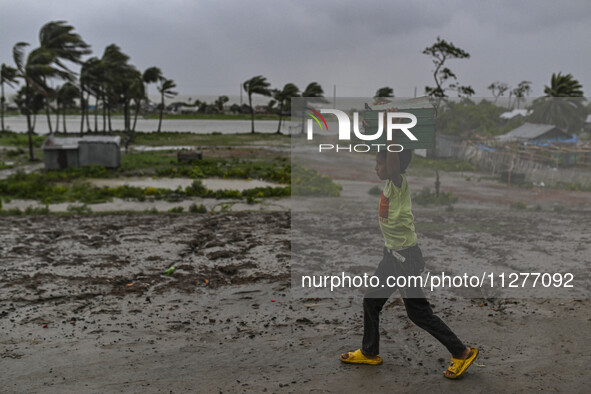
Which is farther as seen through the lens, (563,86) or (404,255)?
(563,86)

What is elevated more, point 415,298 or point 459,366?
point 415,298

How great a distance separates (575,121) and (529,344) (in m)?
7.62

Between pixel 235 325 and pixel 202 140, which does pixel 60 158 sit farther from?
pixel 202 140

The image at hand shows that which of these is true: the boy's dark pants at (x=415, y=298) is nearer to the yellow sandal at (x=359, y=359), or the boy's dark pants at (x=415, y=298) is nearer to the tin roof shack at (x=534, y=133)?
the yellow sandal at (x=359, y=359)

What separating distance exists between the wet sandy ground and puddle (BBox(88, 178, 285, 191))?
794cm

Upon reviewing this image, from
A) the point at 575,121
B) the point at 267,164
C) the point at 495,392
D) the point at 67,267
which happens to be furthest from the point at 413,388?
the point at 267,164

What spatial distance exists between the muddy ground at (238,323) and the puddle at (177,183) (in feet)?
25.4

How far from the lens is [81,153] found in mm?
20438

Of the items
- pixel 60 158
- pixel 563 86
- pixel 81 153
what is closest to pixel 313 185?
pixel 81 153

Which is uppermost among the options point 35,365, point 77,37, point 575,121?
point 77,37

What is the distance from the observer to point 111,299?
5.84 meters

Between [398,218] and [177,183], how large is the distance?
1442 centimetres

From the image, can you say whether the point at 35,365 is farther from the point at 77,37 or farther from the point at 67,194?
the point at 77,37

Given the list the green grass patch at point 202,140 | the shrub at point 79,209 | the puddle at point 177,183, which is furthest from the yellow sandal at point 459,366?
the green grass patch at point 202,140
